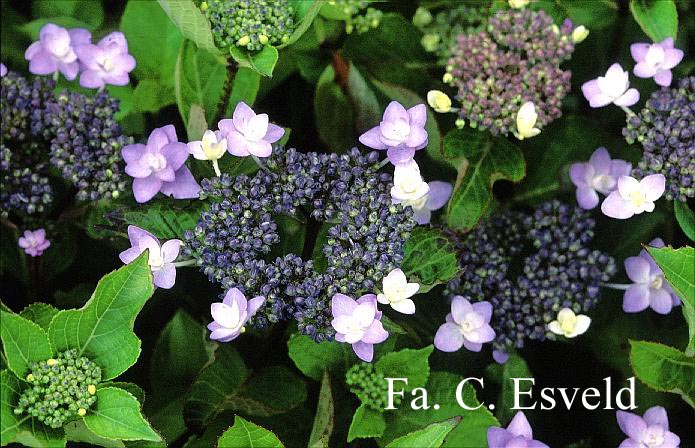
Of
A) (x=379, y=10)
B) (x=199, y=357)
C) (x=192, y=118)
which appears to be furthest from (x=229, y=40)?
(x=199, y=357)

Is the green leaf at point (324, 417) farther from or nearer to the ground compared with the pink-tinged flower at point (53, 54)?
nearer to the ground

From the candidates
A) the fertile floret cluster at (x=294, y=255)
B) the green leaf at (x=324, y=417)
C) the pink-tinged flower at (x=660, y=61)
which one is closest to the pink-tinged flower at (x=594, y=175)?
the pink-tinged flower at (x=660, y=61)

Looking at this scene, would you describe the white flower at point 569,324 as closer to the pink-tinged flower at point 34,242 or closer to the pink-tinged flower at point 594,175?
the pink-tinged flower at point 594,175

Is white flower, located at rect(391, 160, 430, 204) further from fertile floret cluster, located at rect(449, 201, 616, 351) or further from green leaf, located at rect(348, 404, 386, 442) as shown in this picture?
green leaf, located at rect(348, 404, 386, 442)

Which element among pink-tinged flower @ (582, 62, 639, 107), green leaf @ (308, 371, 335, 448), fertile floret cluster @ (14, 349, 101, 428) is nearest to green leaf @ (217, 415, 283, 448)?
green leaf @ (308, 371, 335, 448)

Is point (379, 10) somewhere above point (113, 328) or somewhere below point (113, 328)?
above

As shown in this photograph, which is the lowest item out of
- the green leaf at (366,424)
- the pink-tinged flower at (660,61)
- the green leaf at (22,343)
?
the green leaf at (366,424)

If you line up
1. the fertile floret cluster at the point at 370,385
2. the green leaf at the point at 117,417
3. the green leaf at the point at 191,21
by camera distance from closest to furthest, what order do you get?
the green leaf at the point at 117,417
the green leaf at the point at 191,21
the fertile floret cluster at the point at 370,385

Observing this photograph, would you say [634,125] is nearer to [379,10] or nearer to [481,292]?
[481,292]
